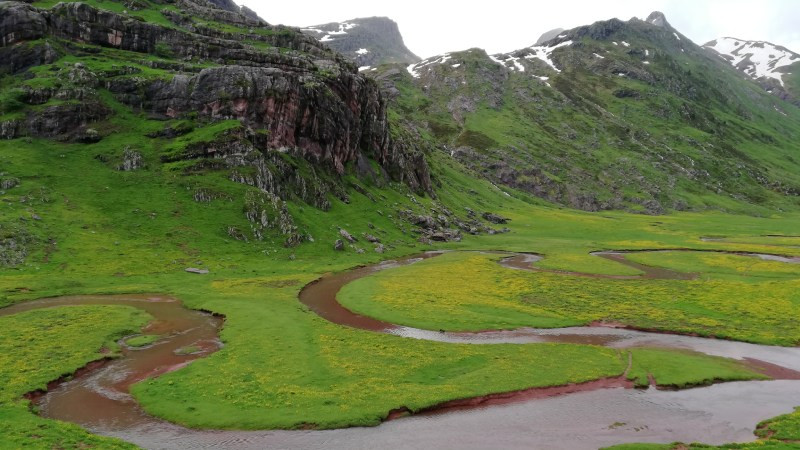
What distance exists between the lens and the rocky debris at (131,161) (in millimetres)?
109238

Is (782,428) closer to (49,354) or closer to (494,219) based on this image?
(49,354)

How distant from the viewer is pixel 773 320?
Result: 62656 millimetres

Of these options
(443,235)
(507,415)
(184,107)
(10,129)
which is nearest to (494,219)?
(443,235)

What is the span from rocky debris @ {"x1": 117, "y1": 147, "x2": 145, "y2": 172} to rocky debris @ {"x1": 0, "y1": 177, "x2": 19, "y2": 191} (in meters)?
20.0

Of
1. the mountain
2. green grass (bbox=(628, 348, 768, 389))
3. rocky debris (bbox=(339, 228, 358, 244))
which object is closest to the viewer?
green grass (bbox=(628, 348, 768, 389))

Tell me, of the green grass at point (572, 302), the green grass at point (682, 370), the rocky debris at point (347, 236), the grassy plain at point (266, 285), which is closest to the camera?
the grassy plain at point (266, 285)

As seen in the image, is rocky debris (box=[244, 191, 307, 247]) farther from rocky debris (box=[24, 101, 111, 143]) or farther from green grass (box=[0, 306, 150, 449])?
rocky debris (box=[24, 101, 111, 143])

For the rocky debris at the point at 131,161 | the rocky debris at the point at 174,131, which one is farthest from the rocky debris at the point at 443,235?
the rocky debris at the point at 131,161

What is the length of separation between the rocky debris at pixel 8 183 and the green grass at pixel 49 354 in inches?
2061

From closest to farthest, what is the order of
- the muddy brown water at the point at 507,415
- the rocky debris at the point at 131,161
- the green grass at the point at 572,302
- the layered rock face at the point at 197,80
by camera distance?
1. the muddy brown water at the point at 507,415
2. the green grass at the point at 572,302
3. the rocky debris at the point at 131,161
4. the layered rock face at the point at 197,80

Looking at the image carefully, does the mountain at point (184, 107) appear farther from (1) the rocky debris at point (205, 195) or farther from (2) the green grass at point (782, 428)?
(2) the green grass at point (782, 428)

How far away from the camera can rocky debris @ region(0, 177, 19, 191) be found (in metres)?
91.2

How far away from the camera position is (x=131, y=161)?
11050 centimetres

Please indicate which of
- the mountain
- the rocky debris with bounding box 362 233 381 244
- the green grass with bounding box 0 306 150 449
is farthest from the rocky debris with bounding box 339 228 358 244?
Answer: the green grass with bounding box 0 306 150 449
